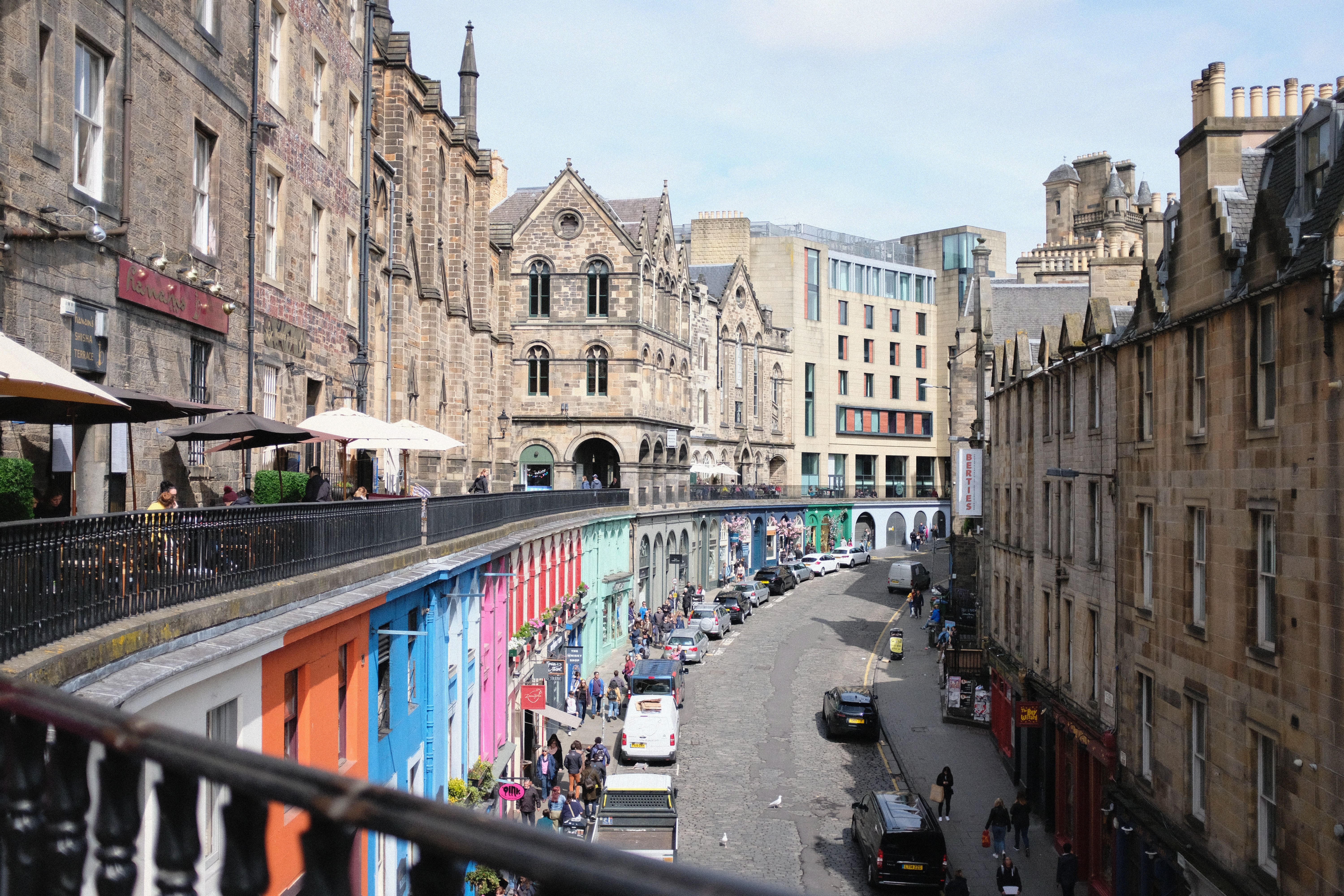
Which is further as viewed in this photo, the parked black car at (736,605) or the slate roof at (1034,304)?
the parked black car at (736,605)

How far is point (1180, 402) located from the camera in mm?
18125

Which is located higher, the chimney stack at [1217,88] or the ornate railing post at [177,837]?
the chimney stack at [1217,88]

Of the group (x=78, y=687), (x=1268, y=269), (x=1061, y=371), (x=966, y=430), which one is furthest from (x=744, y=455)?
(x=78, y=687)

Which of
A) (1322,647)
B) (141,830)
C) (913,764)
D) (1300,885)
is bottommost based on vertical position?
(913,764)

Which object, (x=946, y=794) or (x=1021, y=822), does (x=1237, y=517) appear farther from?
(x=946, y=794)

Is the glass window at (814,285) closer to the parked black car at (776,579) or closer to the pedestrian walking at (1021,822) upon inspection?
the parked black car at (776,579)

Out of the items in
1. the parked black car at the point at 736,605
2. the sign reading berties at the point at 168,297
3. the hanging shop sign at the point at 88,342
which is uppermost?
the sign reading berties at the point at 168,297

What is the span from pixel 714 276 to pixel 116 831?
79410mm

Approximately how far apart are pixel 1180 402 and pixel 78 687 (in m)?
16.2

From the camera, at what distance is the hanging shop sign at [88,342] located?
13508mm

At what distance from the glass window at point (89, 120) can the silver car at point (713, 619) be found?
35.4 metres

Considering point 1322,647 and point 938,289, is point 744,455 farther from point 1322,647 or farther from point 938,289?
point 1322,647

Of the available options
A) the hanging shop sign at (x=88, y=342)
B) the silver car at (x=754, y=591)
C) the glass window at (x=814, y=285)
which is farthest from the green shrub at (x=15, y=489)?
the glass window at (x=814, y=285)

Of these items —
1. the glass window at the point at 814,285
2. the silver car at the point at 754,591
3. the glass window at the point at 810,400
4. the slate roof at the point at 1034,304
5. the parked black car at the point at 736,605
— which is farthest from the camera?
the glass window at the point at 814,285
